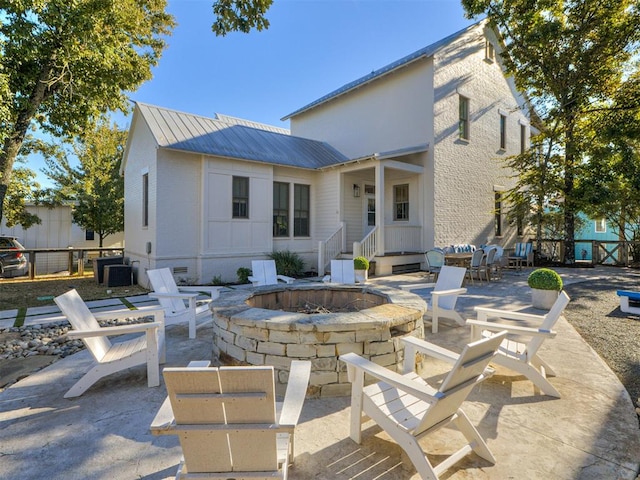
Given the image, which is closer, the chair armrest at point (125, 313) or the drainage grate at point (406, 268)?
the chair armrest at point (125, 313)

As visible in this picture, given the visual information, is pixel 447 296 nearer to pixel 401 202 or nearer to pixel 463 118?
pixel 401 202

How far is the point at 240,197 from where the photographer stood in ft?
34.2

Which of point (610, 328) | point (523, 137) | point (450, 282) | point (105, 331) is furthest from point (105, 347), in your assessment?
point (523, 137)

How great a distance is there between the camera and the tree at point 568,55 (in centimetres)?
1160

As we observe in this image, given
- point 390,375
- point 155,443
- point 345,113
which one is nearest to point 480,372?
point 390,375

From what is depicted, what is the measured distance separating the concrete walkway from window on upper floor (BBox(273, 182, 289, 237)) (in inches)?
319

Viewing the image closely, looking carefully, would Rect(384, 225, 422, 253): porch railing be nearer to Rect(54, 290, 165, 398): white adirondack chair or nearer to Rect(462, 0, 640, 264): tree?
Rect(462, 0, 640, 264): tree

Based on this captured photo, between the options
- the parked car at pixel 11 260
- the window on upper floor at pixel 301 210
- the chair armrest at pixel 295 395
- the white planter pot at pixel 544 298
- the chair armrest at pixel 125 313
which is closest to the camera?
the chair armrest at pixel 295 395

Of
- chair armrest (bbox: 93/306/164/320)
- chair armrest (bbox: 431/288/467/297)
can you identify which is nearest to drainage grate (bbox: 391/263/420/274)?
chair armrest (bbox: 431/288/467/297)

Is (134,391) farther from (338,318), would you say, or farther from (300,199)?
(300,199)

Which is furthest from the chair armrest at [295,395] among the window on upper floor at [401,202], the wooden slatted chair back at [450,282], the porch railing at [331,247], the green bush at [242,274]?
the window on upper floor at [401,202]

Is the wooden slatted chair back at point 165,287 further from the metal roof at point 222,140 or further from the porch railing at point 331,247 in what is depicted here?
the porch railing at point 331,247

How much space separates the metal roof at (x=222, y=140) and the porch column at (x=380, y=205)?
2.54m

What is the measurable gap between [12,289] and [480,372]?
38.5ft
